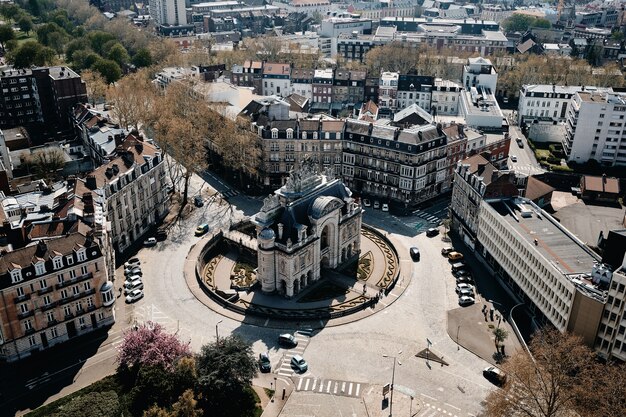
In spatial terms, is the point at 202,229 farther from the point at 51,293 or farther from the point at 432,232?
the point at 432,232

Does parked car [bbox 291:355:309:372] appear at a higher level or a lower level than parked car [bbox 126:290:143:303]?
lower

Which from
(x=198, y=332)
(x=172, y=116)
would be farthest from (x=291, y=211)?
(x=172, y=116)

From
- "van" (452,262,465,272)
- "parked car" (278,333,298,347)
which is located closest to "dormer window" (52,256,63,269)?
"parked car" (278,333,298,347)

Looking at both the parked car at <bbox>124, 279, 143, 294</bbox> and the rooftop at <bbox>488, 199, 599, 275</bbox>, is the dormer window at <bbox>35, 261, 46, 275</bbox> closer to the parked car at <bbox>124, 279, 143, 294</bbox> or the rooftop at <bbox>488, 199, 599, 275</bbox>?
the parked car at <bbox>124, 279, 143, 294</bbox>

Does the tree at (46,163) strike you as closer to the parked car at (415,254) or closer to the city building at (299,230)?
the city building at (299,230)

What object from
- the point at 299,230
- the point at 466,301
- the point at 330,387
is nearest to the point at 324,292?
the point at 299,230
